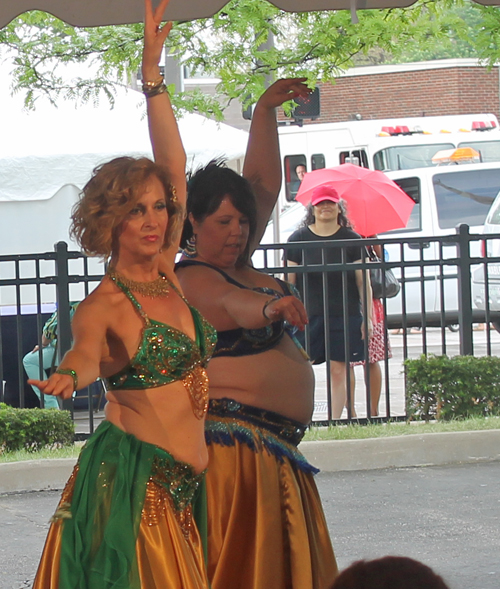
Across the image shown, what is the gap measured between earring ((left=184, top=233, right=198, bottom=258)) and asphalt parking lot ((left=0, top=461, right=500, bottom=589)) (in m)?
1.96

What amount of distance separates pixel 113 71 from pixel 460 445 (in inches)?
217

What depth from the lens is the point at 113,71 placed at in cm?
1038

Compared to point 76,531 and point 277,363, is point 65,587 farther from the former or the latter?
point 277,363

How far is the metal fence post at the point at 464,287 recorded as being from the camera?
807 cm

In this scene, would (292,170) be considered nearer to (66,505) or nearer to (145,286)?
(145,286)

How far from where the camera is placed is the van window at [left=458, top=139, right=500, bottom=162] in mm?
17406

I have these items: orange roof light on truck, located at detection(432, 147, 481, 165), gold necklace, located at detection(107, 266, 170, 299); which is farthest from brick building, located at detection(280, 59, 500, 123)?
gold necklace, located at detection(107, 266, 170, 299)

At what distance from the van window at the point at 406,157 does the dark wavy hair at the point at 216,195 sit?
1359 centimetres

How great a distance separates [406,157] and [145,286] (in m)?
14.5

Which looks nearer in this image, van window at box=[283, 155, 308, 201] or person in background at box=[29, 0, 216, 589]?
person in background at box=[29, 0, 216, 589]

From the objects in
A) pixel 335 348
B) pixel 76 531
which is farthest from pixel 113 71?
pixel 76 531

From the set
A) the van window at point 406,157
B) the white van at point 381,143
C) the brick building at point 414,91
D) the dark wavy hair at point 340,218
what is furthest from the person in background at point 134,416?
the brick building at point 414,91

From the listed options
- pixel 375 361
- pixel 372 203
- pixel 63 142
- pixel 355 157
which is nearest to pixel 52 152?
pixel 63 142

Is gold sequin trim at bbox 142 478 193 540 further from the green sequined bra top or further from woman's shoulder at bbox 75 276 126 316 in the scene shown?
woman's shoulder at bbox 75 276 126 316
